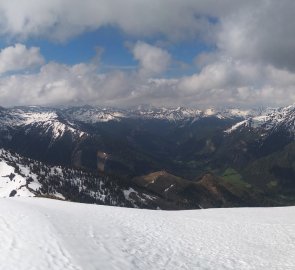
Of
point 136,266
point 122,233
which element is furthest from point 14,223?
point 136,266

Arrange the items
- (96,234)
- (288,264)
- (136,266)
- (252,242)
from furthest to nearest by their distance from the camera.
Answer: (252,242)
(96,234)
(288,264)
(136,266)

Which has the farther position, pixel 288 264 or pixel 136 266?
pixel 288 264

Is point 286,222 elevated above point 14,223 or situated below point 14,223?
above

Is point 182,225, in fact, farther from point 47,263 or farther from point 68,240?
point 47,263

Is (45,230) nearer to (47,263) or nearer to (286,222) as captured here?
(47,263)

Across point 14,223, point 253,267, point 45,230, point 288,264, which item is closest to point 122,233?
point 45,230

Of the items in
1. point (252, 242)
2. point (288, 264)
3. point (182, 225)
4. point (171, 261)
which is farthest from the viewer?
point (182, 225)
